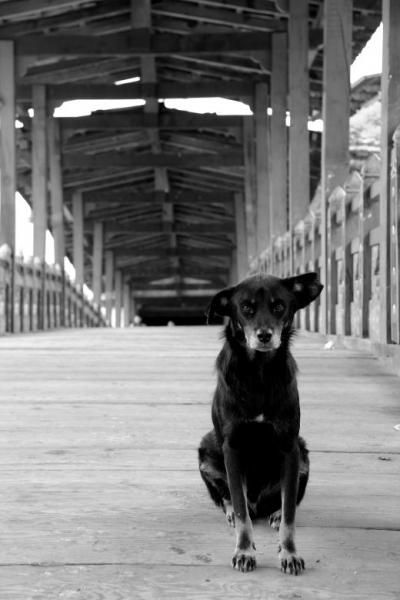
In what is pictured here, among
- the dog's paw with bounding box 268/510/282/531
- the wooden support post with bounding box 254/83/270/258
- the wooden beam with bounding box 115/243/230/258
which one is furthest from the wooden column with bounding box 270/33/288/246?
the wooden beam with bounding box 115/243/230/258

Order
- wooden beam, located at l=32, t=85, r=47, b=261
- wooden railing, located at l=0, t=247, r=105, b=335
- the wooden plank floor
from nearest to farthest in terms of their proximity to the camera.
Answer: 1. the wooden plank floor
2. wooden railing, located at l=0, t=247, r=105, b=335
3. wooden beam, located at l=32, t=85, r=47, b=261

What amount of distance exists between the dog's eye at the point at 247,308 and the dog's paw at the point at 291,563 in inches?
19.2

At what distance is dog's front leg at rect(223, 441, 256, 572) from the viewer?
1647 millimetres

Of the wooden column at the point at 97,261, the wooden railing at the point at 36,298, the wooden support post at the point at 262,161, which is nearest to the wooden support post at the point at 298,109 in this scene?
the wooden railing at the point at 36,298

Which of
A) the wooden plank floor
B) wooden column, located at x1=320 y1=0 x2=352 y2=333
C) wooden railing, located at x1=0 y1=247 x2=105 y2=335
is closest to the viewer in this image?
the wooden plank floor

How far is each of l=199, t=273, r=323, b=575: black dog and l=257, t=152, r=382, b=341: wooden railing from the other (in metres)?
3.23

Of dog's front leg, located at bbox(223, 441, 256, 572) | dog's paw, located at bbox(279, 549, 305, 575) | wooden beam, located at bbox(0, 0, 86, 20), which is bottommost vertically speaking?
dog's paw, located at bbox(279, 549, 305, 575)

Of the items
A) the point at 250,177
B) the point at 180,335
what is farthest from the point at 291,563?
the point at 250,177

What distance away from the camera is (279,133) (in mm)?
15094

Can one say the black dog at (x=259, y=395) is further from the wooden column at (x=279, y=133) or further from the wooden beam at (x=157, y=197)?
the wooden beam at (x=157, y=197)

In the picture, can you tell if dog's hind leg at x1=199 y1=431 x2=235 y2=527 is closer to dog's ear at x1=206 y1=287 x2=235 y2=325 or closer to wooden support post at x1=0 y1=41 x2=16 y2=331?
dog's ear at x1=206 y1=287 x2=235 y2=325

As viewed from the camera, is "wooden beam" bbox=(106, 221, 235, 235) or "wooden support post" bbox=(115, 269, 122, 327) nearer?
"wooden beam" bbox=(106, 221, 235, 235)

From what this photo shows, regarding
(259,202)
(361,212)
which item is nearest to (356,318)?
(361,212)

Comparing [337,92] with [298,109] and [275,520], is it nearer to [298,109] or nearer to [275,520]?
[298,109]
